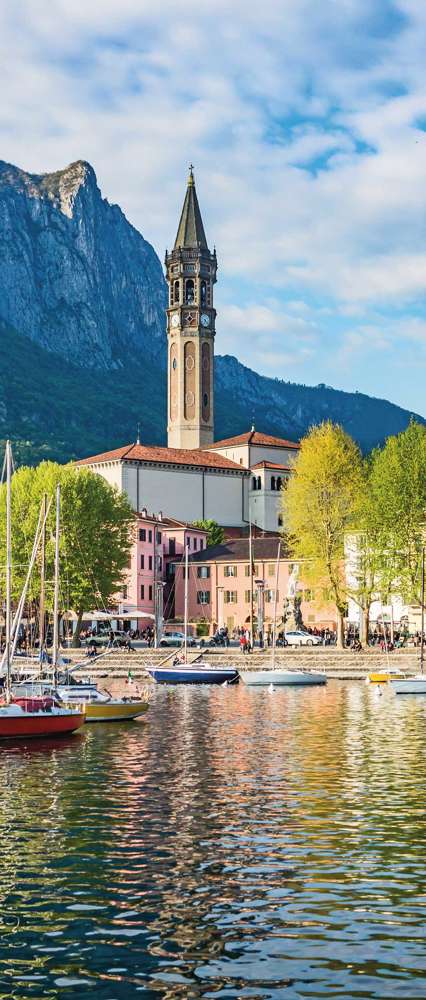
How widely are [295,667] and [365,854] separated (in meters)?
65.9

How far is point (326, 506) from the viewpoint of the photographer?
311 ft

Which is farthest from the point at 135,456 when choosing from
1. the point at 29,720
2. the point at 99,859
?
the point at 99,859

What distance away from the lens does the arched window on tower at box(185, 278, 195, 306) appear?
189 m

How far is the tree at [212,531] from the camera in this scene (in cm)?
14575

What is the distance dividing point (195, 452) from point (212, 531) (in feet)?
61.7

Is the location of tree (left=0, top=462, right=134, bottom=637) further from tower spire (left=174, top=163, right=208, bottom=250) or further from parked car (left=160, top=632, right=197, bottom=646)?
tower spire (left=174, top=163, right=208, bottom=250)

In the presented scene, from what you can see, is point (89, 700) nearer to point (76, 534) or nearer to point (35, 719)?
point (35, 719)

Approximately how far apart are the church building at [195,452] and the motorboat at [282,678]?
53277 millimetres

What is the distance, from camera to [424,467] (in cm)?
9088

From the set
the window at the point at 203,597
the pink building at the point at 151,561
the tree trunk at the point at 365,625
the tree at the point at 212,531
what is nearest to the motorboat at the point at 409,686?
the tree trunk at the point at 365,625

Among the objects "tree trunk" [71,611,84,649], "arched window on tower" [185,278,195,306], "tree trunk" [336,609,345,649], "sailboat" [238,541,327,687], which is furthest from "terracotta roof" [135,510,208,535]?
"sailboat" [238,541,327,687]

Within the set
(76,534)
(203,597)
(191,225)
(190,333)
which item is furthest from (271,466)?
(76,534)

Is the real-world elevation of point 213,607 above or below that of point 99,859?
above

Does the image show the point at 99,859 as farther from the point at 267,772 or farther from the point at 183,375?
the point at 183,375
